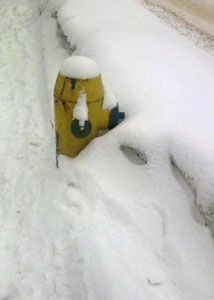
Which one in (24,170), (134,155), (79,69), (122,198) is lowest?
(24,170)

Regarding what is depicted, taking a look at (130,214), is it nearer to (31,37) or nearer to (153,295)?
(153,295)

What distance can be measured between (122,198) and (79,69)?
995 mm

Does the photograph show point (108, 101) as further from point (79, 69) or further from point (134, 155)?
point (134, 155)

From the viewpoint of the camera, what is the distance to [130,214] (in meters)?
2.32

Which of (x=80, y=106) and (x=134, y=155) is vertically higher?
(x=80, y=106)

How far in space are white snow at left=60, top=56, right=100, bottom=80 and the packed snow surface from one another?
49 centimetres

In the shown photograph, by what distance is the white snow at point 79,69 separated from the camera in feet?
8.43

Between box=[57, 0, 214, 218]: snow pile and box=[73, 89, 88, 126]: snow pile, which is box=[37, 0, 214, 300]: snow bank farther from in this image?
box=[73, 89, 88, 126]: snow pile

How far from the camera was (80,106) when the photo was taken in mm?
2598

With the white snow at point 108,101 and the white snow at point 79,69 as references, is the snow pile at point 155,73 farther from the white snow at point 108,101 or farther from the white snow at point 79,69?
the white snow at point 79,69

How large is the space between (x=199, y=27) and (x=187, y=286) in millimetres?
5988

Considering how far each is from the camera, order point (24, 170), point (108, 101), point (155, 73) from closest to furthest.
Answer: point (108, 101) < point (24, 170) < point (155, 73)

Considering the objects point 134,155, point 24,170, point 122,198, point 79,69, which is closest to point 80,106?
point 79,69

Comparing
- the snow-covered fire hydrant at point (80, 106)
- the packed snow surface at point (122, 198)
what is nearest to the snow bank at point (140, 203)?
the packed snow surface at point (122, 198)
